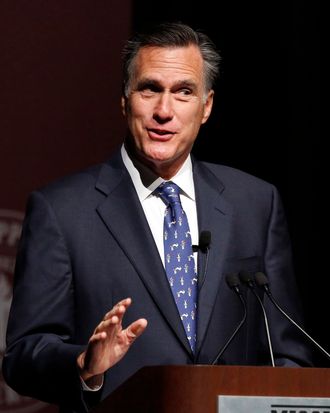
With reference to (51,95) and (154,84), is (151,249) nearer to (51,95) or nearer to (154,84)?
(154,84)

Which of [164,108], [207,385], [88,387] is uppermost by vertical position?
[164,108]

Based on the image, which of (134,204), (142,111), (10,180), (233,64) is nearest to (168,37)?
(142,111)

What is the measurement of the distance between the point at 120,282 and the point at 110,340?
54 cm

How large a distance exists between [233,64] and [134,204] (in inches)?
55.1

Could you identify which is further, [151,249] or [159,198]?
[159,198]

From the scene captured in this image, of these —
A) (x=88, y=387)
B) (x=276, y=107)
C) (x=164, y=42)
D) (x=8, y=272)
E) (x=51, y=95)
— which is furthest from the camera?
(x=276, y=107)

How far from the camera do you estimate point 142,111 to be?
2.88 m

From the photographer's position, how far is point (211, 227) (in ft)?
9.41

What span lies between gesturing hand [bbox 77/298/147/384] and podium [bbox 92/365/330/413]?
0.09 metres

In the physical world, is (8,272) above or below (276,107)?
below

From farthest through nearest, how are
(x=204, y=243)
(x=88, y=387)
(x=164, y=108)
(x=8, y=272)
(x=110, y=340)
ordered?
(x=8, y=272), (x=164, y=108), (x=204, y=243), (x=88, y=387), (x=110, y=340)

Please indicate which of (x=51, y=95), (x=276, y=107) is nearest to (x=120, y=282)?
(x=51, y=95)

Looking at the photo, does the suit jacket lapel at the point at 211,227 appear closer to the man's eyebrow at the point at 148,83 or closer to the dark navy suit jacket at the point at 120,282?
the dark navy suit jacket at the point at 120,282

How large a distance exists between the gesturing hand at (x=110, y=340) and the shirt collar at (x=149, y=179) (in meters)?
0.71
